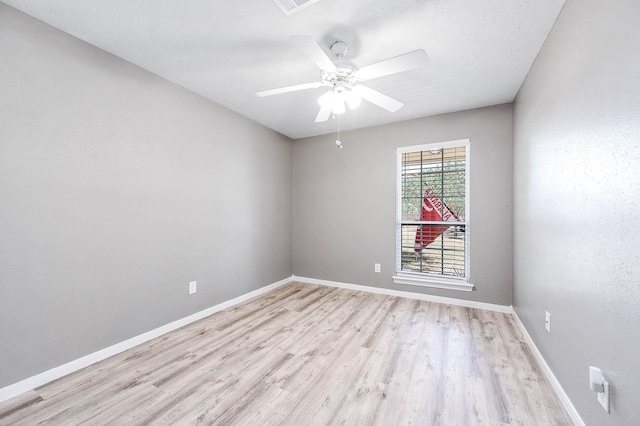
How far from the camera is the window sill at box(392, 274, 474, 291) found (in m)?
3.31

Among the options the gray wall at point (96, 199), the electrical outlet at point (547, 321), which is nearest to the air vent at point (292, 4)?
the gray wall at point (96, 199)

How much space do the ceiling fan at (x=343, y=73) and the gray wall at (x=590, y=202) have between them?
0.82 metres

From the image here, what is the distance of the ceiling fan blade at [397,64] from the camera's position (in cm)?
158

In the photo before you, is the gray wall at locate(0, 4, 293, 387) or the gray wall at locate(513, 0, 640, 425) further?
the gray wall at locate(0, 4, 293, 387)

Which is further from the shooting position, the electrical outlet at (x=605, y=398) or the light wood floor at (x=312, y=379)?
the light wood floor at (x=312, y=379)

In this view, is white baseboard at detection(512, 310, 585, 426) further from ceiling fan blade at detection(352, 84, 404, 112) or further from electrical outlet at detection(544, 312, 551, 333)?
ceiling fan blade at detection(352, 84, 404, 112)

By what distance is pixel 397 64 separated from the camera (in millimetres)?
1688

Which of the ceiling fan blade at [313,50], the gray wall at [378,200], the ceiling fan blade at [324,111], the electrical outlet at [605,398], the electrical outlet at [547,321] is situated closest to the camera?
the electrical outlet at [605,398]

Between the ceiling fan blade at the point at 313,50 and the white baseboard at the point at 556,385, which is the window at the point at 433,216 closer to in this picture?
the white baseboard at the point at 556,385

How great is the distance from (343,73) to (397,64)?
1.47ft

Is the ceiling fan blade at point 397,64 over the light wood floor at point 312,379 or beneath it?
over

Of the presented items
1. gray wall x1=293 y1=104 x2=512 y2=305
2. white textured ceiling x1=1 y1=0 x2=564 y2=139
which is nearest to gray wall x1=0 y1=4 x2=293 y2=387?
white textured ceiling x1=1 y1=0 x2=564 y2=139

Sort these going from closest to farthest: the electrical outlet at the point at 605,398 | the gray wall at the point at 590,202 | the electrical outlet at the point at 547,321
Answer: the gray wall at the point at 590,202
the electrical outlet at the point at 605,398
the electrical outlet at the point at 547,321

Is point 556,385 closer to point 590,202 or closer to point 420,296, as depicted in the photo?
point 590,202
